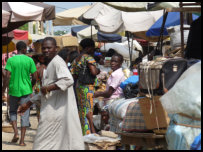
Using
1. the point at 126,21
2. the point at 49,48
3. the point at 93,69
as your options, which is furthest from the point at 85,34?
the point at 49,48

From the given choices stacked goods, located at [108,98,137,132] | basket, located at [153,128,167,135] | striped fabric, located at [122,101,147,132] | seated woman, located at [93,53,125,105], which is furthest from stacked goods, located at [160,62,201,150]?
seated woman, located at [93,53,125,105]

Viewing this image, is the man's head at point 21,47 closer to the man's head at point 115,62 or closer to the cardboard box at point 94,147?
the man's head at point 115,62

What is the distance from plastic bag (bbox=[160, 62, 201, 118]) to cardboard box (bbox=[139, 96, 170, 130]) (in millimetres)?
1030

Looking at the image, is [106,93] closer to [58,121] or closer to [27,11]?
[58,121]

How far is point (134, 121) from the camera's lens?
5504 millimetres

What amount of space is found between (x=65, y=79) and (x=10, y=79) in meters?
3.65

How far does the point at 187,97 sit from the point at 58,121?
2825mm

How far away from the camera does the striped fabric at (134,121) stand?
17.9ft

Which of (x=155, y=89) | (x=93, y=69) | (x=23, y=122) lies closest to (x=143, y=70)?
(x=155, y=89)

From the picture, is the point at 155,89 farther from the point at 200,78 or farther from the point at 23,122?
the point at 23,122

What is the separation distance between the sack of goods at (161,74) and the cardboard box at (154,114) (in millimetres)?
110

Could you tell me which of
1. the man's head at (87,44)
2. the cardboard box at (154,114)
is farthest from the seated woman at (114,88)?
the cardboard box at (154,114)

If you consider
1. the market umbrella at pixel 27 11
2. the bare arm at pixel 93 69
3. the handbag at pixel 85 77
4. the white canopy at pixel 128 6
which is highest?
the market umbrella at pixel 27 11

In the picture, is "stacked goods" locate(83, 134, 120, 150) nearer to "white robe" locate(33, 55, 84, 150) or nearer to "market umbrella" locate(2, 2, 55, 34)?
"white robe" locate(33, 55, 84, 150)
